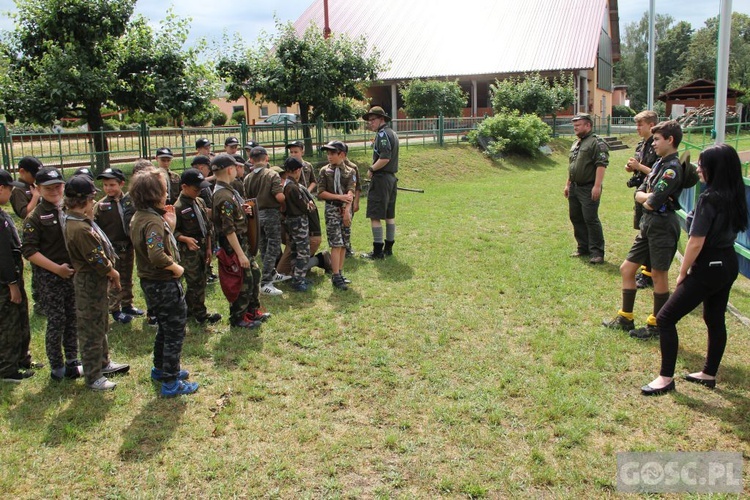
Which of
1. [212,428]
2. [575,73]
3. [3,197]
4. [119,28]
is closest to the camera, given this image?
[212,428]

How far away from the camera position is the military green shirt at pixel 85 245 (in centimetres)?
418

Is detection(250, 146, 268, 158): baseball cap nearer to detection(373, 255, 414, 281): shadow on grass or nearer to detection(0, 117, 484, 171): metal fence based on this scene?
detection(373, 255, 414, 281): shadow on grass

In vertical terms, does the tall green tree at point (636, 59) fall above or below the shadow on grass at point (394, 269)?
above

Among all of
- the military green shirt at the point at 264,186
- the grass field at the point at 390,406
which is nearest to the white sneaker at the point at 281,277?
the grass field at the point at 390,406

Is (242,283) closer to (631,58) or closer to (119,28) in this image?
(119,28)

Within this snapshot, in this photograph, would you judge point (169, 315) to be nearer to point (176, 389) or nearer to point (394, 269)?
point (176, 389)

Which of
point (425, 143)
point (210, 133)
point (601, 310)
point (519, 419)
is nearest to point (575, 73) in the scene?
point (425, 143)

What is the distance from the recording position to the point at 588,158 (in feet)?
25.4

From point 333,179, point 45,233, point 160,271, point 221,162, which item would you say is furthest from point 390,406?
point 333,179

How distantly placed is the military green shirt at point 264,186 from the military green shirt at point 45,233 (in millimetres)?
2490

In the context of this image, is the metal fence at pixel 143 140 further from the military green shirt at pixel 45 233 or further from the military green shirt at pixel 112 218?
the military green shirt at pixel 45 233

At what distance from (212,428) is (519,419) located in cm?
207

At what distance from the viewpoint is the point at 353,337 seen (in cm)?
558

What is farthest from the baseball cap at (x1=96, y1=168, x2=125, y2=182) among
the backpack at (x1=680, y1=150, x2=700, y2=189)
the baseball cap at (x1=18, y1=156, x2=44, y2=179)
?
the backpack at (x1=680, y1=150, x2=700, y2=189)
